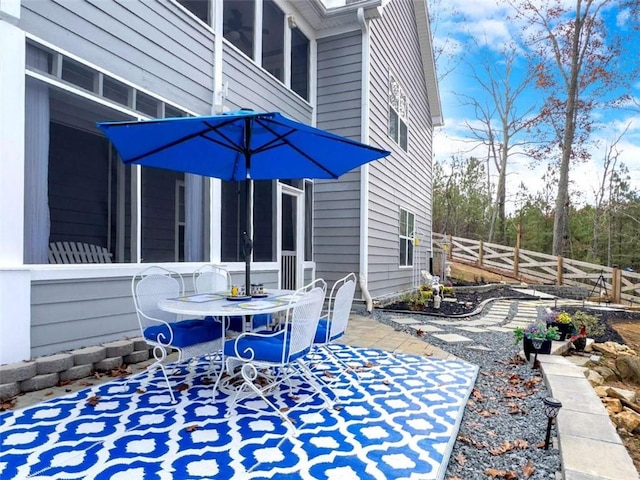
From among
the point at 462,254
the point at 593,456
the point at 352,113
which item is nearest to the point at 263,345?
the point at 593,456

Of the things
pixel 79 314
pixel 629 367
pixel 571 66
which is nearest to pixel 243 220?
pixel 79 314

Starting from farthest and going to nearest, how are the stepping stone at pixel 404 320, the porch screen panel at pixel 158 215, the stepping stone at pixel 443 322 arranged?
1. the stepping stone at pixel 443 322
2. the stepping stone at pixel 404 320
3. the porch screen panel at pixel 158 215

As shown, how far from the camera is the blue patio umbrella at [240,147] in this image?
291 cm

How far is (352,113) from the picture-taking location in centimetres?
737

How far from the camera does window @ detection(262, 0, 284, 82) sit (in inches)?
255

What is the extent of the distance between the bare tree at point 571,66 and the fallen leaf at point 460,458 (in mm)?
13768

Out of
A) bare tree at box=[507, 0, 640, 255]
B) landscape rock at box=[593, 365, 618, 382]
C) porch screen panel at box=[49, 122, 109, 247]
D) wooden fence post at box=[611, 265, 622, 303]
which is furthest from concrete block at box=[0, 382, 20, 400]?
bare tree at box=[507, 0, 640, 255]

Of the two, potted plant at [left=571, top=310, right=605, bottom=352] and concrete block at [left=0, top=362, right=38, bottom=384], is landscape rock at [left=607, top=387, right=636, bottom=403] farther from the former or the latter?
concrete block at [left=0, top=362, right=38, bottom=384]

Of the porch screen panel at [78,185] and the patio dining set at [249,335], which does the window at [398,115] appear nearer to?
the porch screen panel at [78,185]

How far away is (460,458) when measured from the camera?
2.30 metres

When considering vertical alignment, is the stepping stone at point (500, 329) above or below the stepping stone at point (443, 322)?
below

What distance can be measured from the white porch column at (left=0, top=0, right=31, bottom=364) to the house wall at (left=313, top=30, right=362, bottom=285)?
5154 mm

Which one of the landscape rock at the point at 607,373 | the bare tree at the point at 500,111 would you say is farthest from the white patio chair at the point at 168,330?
the bare tree at the point at 500,111

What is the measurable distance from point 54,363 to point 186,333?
112 centimetres
